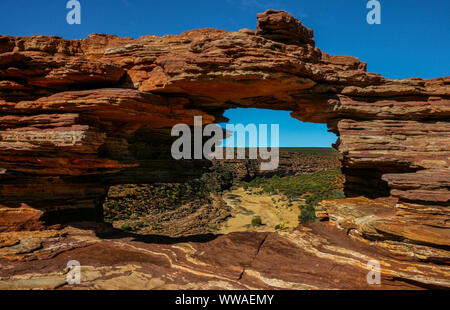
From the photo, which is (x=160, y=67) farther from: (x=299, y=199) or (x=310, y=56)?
(x=299, y=199)

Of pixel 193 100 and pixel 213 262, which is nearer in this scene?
pixel 213 262

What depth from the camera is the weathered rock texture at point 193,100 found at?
11.2 m

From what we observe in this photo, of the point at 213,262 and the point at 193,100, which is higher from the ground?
the point at 193,100

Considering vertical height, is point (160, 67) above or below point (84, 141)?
above

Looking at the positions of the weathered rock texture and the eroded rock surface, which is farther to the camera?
the weathered rock texture

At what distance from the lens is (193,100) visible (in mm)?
14305

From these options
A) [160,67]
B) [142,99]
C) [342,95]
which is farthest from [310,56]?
[142,99]

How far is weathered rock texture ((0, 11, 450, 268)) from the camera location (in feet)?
36.8

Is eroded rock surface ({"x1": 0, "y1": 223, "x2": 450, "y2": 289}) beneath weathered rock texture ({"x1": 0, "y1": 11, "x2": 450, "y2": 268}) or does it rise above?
beneath

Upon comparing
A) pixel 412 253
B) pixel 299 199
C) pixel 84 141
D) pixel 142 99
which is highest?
pixel 142 99

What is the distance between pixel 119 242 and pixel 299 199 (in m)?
36.7

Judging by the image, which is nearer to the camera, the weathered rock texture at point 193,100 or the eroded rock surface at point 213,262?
the eroded rock surface at point 213,262

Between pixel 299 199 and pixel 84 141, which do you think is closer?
pixel 84 141

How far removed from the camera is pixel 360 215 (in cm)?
1128
